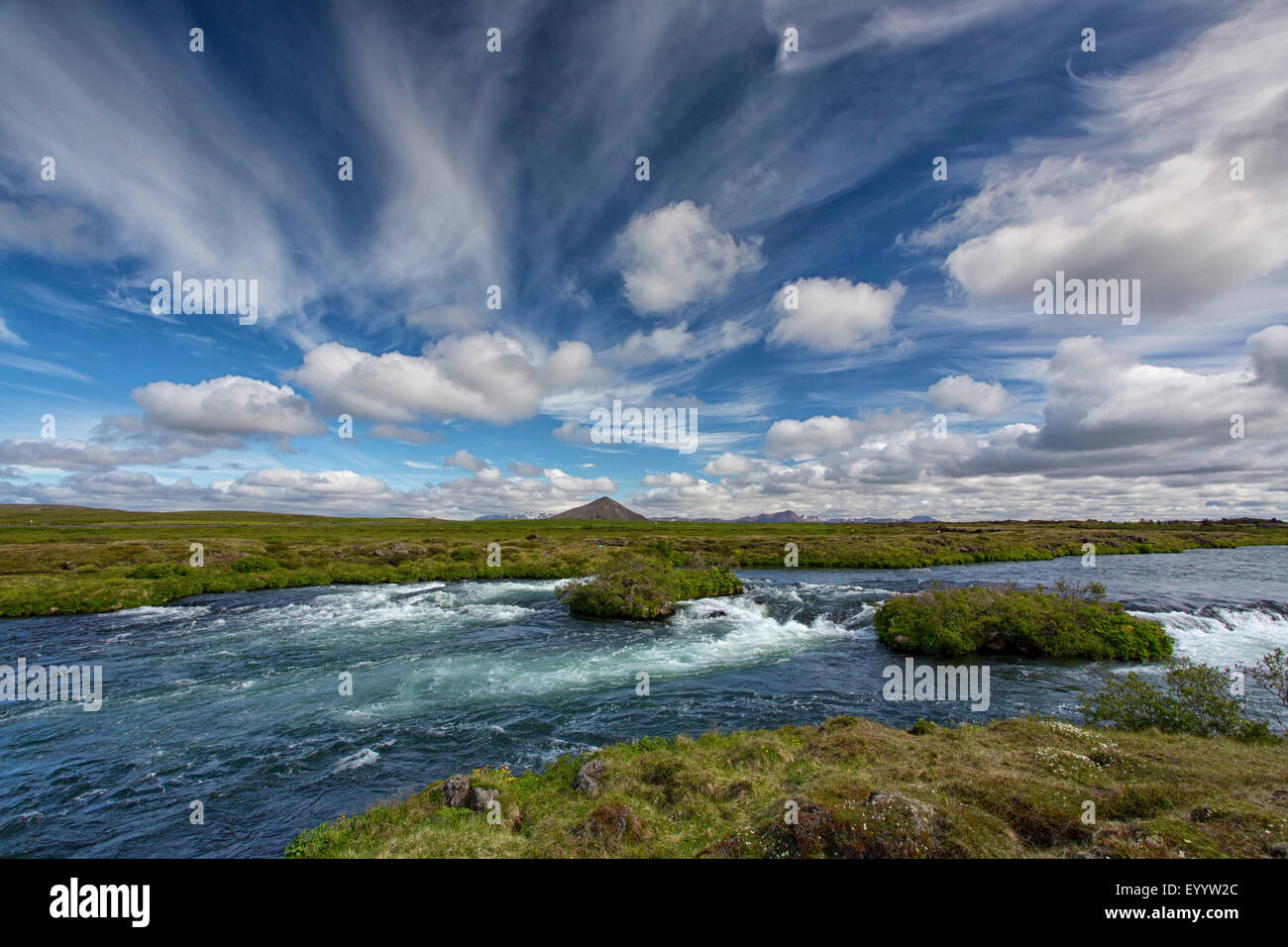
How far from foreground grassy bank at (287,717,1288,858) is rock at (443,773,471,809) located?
0.22 m

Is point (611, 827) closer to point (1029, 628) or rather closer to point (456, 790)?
point (456, 790)

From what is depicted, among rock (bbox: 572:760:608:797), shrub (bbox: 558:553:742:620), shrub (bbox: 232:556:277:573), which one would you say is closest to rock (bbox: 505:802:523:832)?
rock (bbox: 572:760:608:797)

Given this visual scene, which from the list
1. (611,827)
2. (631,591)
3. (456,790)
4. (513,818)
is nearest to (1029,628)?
(631,591)

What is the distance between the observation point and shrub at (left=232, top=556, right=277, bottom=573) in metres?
58.1

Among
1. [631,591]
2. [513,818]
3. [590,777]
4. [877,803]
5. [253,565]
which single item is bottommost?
[631,591]

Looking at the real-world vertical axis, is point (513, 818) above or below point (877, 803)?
below

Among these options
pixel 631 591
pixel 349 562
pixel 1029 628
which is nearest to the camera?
pixel 1029 628

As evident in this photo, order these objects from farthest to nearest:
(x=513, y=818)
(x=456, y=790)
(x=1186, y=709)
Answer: (x=1186, y=709) < (x=456, y=790) < (x=513, y=818)

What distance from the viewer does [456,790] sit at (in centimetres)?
1270

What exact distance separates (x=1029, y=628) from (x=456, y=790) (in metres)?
29.9

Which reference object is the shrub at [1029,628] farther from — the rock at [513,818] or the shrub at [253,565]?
the shrub at [253,565]

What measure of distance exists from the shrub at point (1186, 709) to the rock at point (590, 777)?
16.8 meters

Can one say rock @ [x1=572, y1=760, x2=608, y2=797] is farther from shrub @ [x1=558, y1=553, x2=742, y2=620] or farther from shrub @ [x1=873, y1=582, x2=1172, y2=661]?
Result: shrub @ [x1=558, y1=553, x2=742, y2=620]
